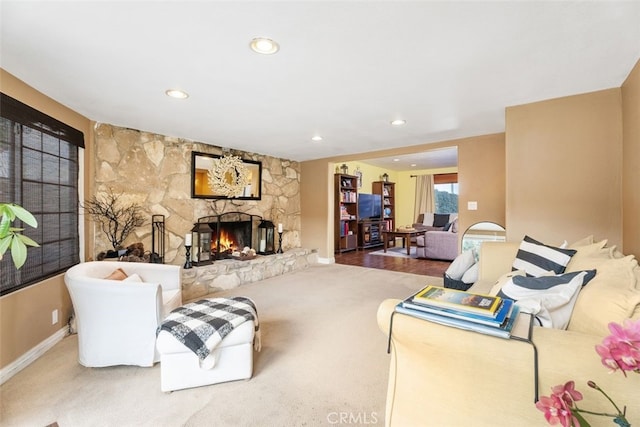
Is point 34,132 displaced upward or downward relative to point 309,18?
downward

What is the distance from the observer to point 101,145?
11.0 ft

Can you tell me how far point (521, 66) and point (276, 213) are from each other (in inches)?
173

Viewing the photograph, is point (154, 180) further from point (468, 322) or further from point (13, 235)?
point (468, 322)

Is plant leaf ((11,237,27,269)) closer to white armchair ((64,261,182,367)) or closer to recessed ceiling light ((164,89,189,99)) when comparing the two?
white armchair ((64,261,182,367))

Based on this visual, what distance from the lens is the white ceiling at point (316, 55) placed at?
1.49m

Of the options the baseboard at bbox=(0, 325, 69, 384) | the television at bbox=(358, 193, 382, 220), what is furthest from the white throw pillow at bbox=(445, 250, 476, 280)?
the television at bbox=(358, 193, 382, 220)

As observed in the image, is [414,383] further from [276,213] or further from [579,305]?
[276,213]

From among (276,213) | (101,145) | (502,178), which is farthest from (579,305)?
(276,213)

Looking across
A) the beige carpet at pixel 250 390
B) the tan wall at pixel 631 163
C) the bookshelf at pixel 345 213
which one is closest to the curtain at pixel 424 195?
the bookshelf at pixel 345 213

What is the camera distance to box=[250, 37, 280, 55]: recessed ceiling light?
5.69 ft

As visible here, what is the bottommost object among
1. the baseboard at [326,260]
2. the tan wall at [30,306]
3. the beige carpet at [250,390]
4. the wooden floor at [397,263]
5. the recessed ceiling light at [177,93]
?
the beige carpet at [250,390]

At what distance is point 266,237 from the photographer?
5.25 metres

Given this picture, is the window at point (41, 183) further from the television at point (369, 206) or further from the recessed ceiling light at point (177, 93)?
the television at point (369, 206)

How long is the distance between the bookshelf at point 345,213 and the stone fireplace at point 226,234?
2.38 m
